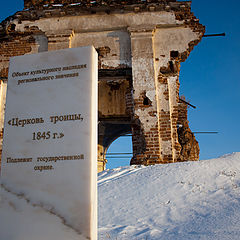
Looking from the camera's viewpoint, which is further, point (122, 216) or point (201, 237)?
point (122, 216)

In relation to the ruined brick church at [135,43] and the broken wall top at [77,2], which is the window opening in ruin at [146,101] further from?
the broken wall top at [77,2]

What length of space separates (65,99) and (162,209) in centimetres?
197

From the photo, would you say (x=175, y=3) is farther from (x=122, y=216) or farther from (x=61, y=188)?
(x=61, y=188)

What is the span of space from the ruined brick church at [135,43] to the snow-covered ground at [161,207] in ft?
7.31

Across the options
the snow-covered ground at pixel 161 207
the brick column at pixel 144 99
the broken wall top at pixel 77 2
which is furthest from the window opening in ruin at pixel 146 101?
the broken wall top at pixel 77 2

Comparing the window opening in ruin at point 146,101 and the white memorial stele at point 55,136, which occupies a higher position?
the window opening in ruin at point 146,101

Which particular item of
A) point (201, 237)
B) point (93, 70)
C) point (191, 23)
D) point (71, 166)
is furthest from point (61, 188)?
point (191, 23)

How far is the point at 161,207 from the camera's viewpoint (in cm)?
351

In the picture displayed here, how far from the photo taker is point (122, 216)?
3.41 m

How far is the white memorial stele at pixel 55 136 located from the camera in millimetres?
2346

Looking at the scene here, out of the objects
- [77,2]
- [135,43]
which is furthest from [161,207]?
A: [77,2]

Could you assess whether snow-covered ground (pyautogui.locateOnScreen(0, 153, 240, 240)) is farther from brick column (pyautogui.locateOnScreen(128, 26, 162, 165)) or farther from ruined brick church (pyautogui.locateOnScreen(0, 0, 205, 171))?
ruined brick church (pyautogui.locateOnScreen(0, 0, 205, 171))

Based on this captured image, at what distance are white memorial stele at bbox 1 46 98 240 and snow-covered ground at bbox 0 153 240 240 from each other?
109mm

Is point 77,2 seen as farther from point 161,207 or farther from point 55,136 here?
point 161,207
